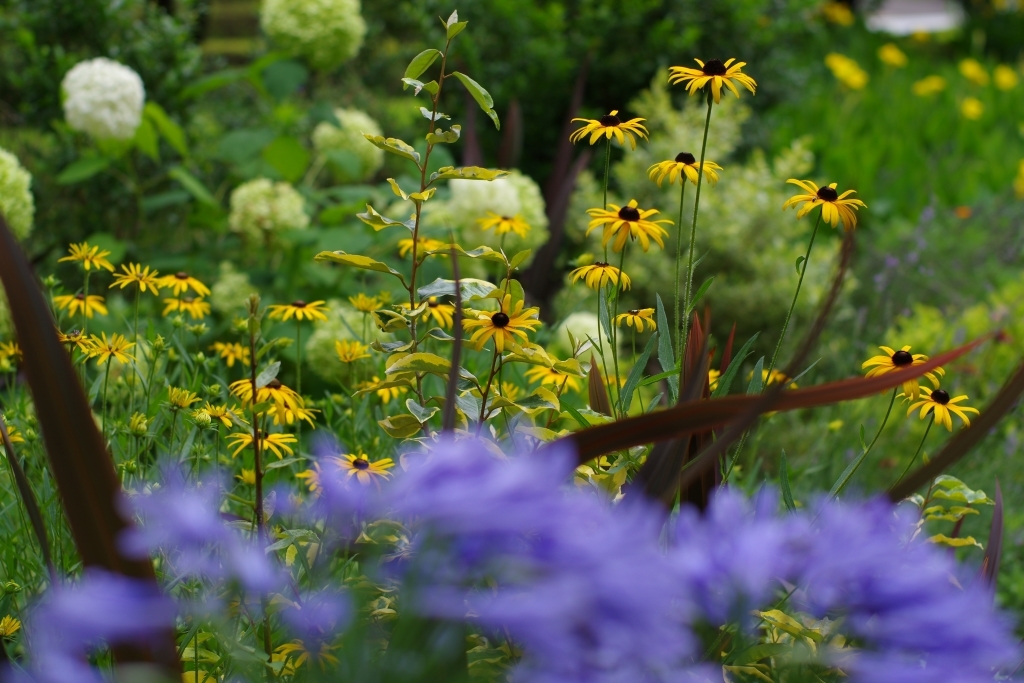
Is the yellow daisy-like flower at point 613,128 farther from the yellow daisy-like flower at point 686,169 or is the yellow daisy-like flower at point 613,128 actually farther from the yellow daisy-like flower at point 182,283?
the yellow daisy-like flower at point 182,283

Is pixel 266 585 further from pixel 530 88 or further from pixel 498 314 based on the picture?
pixel 530 88

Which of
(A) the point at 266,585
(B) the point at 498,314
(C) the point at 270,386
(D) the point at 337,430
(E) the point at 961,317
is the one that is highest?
(A) the point at 266,585

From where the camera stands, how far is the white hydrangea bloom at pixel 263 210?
2.56m

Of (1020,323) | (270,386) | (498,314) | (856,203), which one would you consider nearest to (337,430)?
(270,386)

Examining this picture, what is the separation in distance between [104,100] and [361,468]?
1824mm

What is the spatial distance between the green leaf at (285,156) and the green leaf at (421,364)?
73.1 inches

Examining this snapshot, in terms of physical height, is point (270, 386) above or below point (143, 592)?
below

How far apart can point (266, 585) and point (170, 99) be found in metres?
3.30

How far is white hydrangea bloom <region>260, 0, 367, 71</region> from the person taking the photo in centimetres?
298

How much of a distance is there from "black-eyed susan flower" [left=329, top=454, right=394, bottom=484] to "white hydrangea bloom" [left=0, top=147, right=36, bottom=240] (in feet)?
4.65

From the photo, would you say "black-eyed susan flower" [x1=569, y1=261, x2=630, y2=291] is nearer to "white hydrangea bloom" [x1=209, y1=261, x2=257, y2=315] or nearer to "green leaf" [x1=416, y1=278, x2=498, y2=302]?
"green leaf" [x1=416, y1=278, x2=498, y2=302]

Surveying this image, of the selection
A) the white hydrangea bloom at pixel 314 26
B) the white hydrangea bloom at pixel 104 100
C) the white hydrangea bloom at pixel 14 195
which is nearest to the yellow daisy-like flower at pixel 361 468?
the white hydrangea bloom at pixel 14 195

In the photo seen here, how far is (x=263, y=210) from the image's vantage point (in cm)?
256

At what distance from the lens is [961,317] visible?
3.21m
